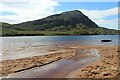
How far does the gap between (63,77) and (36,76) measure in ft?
11.3

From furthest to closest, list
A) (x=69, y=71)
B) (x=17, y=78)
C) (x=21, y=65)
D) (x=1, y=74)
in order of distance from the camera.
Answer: (x=21, y=65), (x=69, y=71), (x=1, y=74), (x=17, y=78)

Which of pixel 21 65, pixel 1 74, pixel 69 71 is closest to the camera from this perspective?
pixel 1 74

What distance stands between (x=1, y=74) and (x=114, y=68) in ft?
50.3

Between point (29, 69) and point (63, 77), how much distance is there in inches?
293

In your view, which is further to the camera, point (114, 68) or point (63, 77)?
point (114, 68)

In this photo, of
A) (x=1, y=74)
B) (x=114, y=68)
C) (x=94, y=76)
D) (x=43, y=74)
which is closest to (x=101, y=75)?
(x=94, y=76)

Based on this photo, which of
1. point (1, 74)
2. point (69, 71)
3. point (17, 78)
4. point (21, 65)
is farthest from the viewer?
point (21, 65)

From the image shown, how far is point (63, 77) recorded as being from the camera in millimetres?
27641

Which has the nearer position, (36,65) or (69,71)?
(69,71)

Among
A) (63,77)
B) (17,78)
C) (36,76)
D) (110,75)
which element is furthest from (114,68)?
(17,78)

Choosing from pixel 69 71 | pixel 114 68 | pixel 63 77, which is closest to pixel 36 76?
pixel 63 77

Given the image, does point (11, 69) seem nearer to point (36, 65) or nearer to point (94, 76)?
point (36, 65)

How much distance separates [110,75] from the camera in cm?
2762

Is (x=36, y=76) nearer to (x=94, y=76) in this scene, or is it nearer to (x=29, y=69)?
(x=29, y=69)
